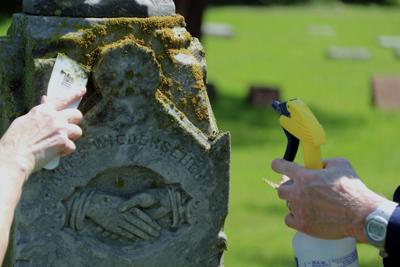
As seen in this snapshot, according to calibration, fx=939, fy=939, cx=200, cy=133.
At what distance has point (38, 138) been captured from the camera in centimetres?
320

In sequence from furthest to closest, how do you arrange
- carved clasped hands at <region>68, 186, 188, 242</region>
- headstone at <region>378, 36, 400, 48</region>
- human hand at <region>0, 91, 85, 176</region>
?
headstone at <region>378, 36, 400, 48</region>, carved clasped hands at <region>68, 186, 188, 242</region>, human hand at <region>0, 91, 85, 176</region>

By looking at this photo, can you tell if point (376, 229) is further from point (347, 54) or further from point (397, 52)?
point (397, 52)

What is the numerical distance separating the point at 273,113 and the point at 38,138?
9.28m

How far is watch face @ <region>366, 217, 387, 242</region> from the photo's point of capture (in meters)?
3.04

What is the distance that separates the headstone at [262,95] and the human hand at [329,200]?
9.23 meters

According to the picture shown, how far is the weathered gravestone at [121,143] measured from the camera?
400 centimetres

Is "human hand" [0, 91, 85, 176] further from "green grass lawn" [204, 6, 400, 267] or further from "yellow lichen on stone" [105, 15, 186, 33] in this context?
"green grass lawn" [204, 6, 400, 267]

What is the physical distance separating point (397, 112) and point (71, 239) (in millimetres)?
8831

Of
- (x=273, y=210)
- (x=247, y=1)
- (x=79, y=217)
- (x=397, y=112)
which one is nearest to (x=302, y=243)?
(x=79, y=217)

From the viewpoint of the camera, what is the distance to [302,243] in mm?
3299

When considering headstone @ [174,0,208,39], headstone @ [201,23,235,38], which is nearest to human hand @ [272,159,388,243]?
headstone @ [174,0,208,39]

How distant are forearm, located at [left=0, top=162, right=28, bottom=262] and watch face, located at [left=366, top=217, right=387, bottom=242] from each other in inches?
44.3

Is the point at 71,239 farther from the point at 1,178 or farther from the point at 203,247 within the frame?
the point at 1,178

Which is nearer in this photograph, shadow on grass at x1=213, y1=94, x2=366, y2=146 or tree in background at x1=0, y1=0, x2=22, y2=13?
shadow on grass at x1=213, y1=94, x2=366, y2=146
